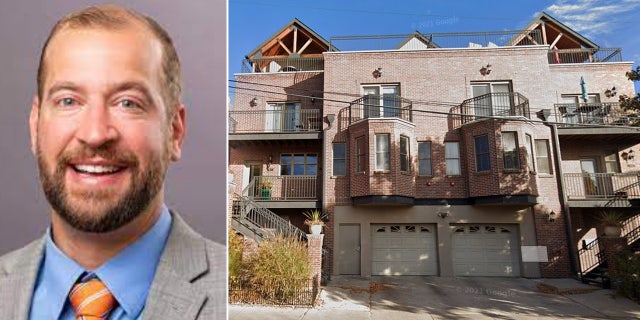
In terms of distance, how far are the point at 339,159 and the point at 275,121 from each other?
2238 millimetres

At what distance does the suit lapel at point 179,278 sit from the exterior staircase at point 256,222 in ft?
19.2

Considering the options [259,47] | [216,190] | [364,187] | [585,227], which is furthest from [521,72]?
[216,190]

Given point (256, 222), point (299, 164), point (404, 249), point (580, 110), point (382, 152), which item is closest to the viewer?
point (256, 222)

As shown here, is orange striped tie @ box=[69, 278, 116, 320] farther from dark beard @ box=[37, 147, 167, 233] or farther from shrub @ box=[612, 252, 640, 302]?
shrub @ box=[612, 252, 640, 302]

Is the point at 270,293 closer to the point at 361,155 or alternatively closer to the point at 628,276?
the point at 361,155

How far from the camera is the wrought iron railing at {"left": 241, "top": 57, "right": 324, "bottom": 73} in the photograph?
12.1 metres

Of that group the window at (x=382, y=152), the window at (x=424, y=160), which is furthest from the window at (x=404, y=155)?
the window at (x=424, y=160)

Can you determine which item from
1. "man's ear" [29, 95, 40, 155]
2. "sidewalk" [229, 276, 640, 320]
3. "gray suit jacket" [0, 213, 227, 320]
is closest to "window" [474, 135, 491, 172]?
"sidewalk" [229, 276, 640, 320]

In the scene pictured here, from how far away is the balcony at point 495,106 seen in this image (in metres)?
9.95

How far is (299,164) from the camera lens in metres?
10.9

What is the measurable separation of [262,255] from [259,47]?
8.43 metres

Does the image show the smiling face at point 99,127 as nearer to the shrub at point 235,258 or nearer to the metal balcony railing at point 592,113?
the shrub at point 235,258

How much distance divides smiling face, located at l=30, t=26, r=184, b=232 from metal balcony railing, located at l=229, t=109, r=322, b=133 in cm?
972

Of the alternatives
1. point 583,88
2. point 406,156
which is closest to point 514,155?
point 406,156
